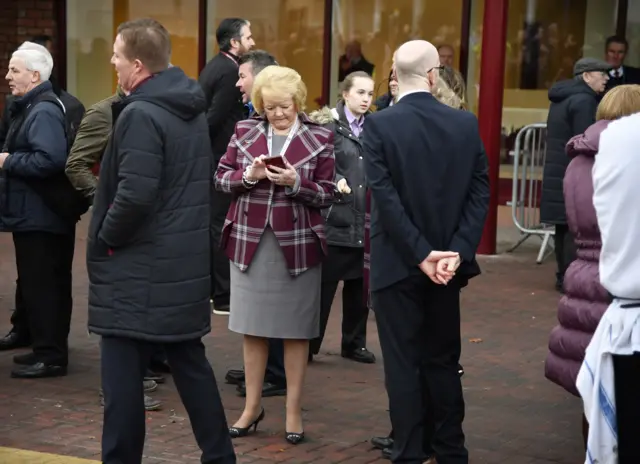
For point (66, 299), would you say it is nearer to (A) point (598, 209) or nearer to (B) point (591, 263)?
(B) point (591, 263)

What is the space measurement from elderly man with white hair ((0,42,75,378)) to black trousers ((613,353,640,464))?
3864 mm

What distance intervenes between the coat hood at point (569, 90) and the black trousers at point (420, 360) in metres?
5.50

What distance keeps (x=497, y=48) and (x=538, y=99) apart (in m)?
3.22

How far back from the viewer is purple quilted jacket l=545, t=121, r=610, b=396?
577cm

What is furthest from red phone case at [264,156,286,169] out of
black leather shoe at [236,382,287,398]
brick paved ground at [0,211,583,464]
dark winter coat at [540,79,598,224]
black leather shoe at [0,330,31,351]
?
dark winter coat at [540,79,598,224]

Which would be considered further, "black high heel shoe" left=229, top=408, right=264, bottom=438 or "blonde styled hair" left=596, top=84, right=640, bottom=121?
"black high heel shoe" left=229, top=408, right=264, bottom=438

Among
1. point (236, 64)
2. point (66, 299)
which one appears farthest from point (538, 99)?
point (66, 299)

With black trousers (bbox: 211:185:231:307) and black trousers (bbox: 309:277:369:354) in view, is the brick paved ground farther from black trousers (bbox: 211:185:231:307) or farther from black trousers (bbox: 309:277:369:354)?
black trousers (bbox: 211:185:231:307)

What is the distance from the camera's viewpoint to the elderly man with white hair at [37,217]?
7500 mm

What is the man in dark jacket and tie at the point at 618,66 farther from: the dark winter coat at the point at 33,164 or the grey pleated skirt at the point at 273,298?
the grey pleated skirt at the point at 273,298

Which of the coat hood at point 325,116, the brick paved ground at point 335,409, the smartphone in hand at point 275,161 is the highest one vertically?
the coat hood at point 325,116

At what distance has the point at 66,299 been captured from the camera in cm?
788

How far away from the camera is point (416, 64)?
568cm

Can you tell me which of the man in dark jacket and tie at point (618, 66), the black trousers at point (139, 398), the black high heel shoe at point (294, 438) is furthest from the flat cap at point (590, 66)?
the black trousers at point (139, 398)
